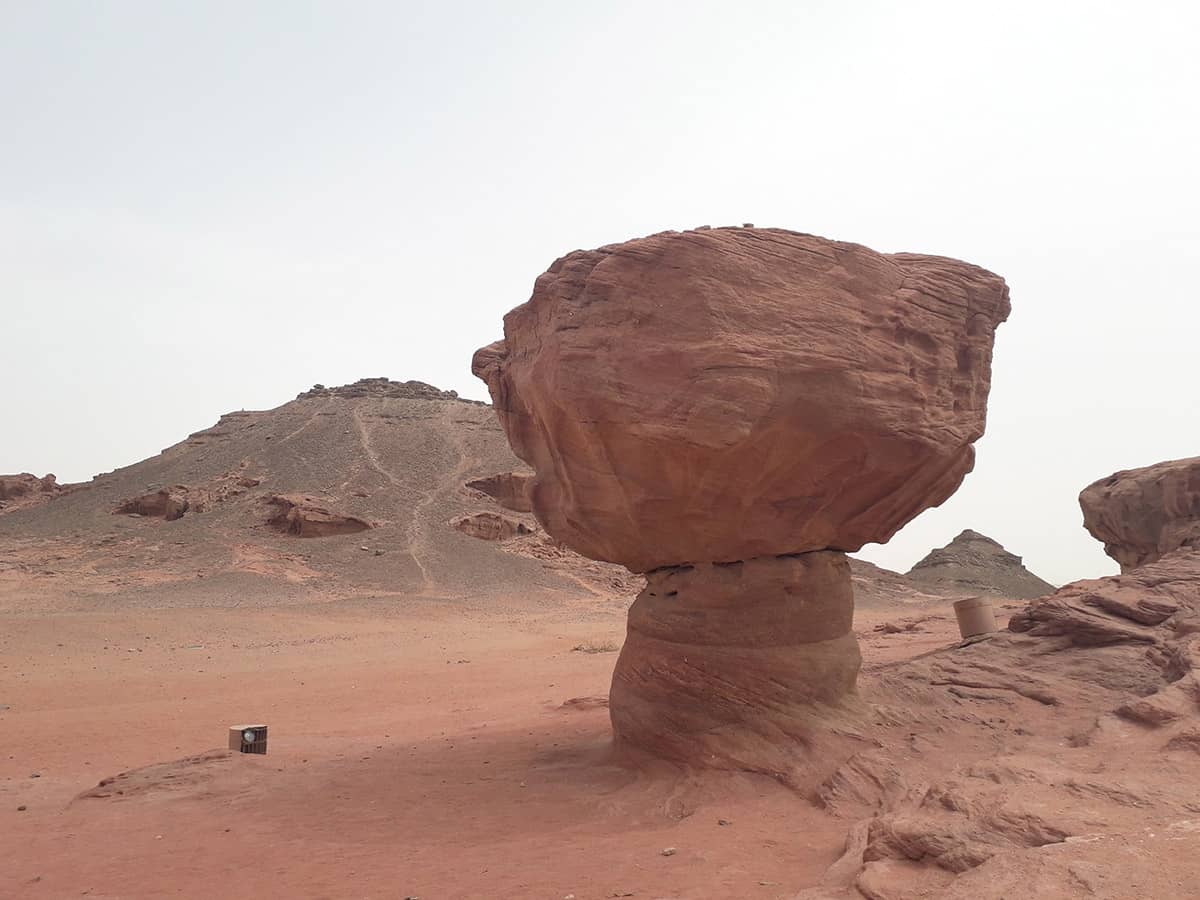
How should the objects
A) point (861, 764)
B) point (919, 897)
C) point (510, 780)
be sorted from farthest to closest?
point (510, 780) → point (861, 764) → point (919, 897)

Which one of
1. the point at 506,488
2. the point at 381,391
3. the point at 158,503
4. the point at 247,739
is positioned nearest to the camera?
the point at 247,739

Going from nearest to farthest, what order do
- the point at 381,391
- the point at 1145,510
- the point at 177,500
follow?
the point at 1145,510, the point at 177,500, the point at 381,391

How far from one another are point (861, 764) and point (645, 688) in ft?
6.57

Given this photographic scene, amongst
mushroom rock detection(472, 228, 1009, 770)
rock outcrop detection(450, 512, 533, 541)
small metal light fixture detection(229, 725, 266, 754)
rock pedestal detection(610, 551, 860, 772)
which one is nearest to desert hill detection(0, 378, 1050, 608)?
rock outcrop detection(450, 512, 533, 541)

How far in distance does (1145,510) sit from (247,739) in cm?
1768

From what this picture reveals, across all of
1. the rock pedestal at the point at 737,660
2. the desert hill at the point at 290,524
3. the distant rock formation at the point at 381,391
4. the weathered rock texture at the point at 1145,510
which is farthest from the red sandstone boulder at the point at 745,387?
the distant rock formation at the point at 381,391

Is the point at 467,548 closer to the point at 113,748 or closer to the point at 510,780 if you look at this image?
the point at 113,748

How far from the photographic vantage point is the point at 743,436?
638 cm

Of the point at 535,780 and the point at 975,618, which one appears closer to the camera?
the point at 535,780

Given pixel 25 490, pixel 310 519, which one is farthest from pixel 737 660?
pixel 25 490

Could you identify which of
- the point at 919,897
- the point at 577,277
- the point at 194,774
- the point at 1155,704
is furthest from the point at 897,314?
the point at 194,774

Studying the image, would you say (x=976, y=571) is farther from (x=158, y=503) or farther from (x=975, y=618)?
(x=158, y=503)

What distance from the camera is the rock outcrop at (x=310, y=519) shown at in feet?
115

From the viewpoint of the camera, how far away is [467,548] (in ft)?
114
